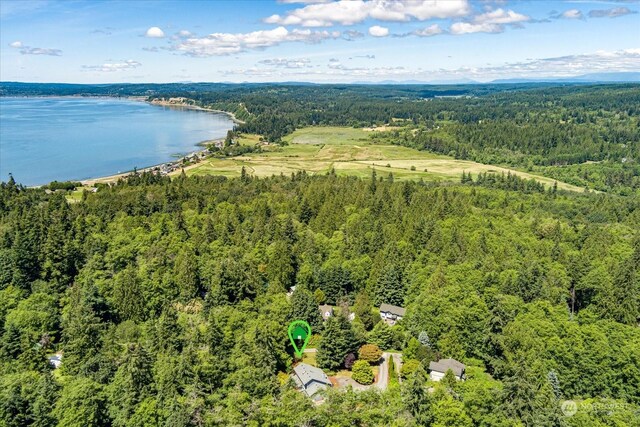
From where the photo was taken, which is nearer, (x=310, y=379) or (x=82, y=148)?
(x=310, y=379)

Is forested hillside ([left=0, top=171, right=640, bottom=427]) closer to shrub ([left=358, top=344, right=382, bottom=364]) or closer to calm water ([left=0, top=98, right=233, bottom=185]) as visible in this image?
shrub ([left=358, top=344, right=382, bottom=364])

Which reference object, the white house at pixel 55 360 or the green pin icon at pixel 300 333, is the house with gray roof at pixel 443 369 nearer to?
the green pin icon at pixel 300 333

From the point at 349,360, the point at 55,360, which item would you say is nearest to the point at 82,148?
the point at 55,360

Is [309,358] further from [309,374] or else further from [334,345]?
[309,374]

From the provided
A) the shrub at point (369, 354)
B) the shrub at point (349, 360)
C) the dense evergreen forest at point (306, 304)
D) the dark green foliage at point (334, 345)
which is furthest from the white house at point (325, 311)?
the shrub at point (369, 354)

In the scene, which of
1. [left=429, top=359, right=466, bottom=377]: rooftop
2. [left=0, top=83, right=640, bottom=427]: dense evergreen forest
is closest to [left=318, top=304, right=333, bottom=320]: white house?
[left=0, top=83, right=640, bottom=427]: dense evergreen forest

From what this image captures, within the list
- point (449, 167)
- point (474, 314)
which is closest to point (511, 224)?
point (474, 314)
